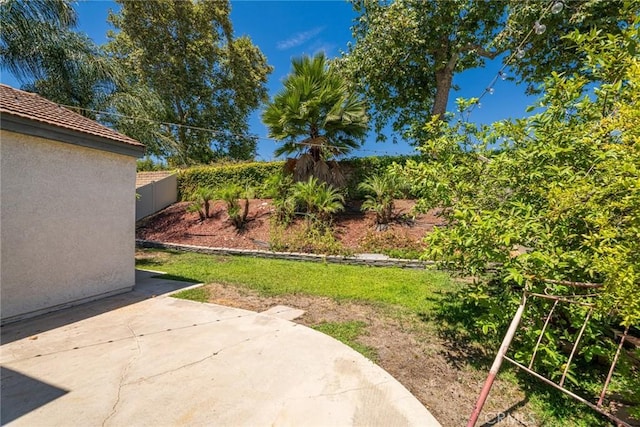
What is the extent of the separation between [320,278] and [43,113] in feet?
19.3

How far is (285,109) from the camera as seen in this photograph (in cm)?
939

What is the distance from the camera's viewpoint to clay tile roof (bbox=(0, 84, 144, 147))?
413 centimetres

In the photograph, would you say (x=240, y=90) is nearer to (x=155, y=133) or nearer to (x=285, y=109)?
(x=155, y=133)

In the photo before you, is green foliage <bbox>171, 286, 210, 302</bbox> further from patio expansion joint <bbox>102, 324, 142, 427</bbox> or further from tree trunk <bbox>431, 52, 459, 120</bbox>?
tree trunk <bbox>431, 52, 459, 120</bbox>

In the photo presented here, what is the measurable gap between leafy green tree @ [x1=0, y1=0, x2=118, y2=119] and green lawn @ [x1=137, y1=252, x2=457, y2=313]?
6533 mm

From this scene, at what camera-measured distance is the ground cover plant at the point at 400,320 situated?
2621 mm

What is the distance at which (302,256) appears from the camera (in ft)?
27.1

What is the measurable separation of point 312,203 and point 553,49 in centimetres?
1019

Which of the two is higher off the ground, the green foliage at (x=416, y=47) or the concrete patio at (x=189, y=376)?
the green foliage at (x=416, y=47)

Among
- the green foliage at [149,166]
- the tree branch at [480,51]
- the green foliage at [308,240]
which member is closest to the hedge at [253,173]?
the green foliage at [308,240]

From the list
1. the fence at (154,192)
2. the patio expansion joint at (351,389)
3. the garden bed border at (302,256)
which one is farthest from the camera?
the fence at (154,192)

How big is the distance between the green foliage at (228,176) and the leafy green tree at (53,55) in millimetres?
5180

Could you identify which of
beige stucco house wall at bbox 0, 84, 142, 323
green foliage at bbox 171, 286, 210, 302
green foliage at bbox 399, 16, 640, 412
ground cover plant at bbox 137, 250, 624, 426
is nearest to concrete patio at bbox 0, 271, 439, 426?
ground cover plant at bbox 137, 250, 624, 426

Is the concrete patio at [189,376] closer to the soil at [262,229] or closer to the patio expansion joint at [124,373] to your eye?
the patio expansion joint at [124,373]
